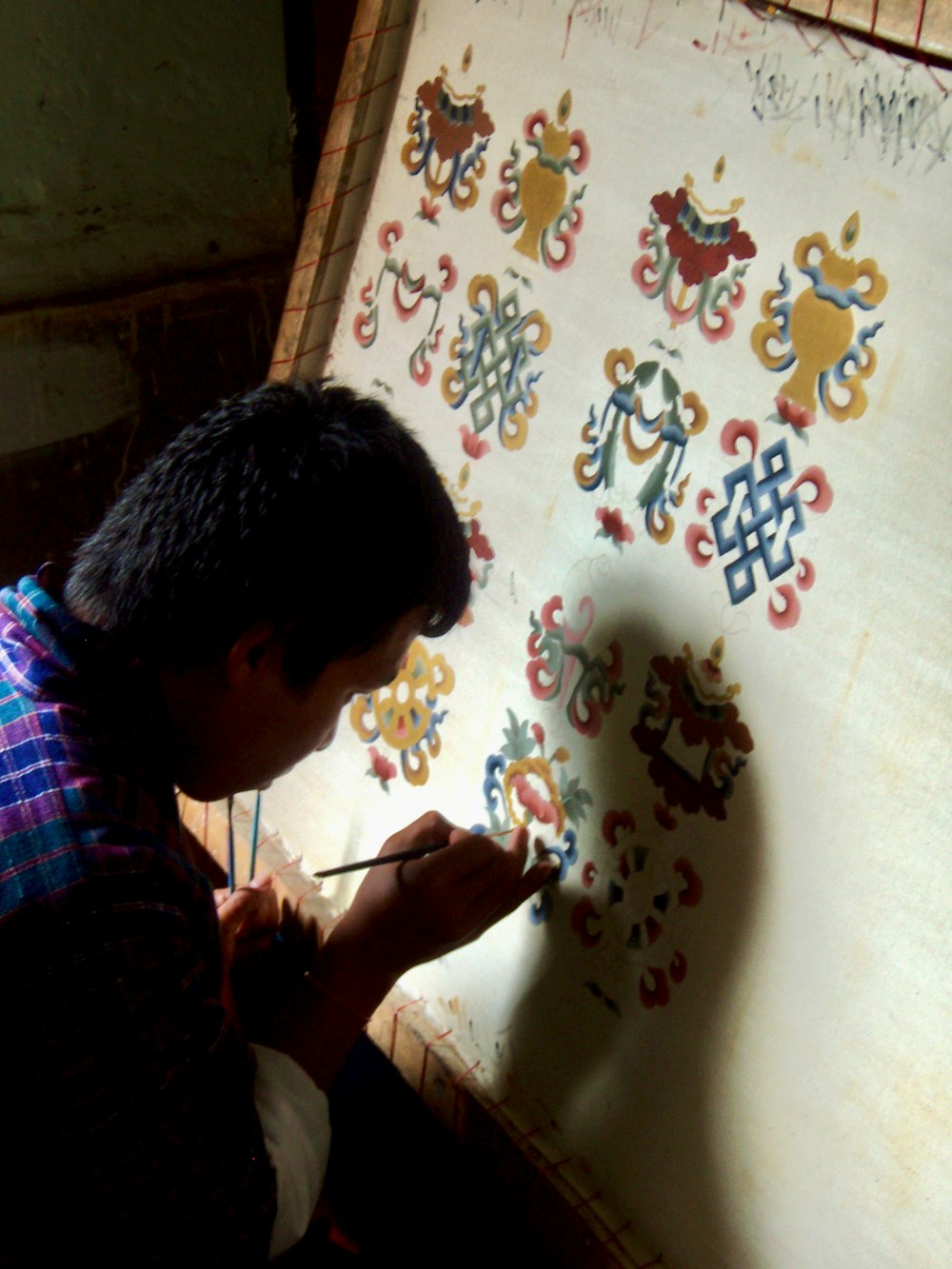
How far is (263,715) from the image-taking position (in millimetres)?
803

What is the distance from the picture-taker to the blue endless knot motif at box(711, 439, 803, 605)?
0.67 metres

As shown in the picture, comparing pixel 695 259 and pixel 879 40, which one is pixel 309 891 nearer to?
pixel 695 259

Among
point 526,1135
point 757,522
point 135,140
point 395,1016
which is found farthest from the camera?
point 135,140

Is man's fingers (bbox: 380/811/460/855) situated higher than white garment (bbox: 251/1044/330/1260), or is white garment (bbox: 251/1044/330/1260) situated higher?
man's fingers (bbox: 380/811/460/855)

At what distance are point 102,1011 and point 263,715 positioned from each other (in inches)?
8.8

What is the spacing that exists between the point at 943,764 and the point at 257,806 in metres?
0.67

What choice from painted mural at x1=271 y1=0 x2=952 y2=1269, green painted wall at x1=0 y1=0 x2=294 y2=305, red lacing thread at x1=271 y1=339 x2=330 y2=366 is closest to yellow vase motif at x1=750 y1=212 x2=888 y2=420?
painted mural at x1=271 y1=0 x2=952 y2=1269

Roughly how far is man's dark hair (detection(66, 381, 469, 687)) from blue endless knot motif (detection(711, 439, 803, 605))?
0.20 m

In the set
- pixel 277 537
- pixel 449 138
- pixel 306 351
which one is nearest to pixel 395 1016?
pixel 277 537

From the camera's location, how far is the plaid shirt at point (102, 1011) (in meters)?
0.66

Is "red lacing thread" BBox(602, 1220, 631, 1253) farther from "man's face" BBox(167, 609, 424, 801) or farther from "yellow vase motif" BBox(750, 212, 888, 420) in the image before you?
"yellow vase motif" BBox(750, 212, 888, 420)

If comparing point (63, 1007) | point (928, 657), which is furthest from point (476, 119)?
point (63, 1007)

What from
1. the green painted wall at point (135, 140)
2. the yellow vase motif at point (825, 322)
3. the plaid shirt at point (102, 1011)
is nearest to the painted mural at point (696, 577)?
the yellow vase motif at point (825, 322)

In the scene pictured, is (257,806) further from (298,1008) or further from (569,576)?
(569,576)
